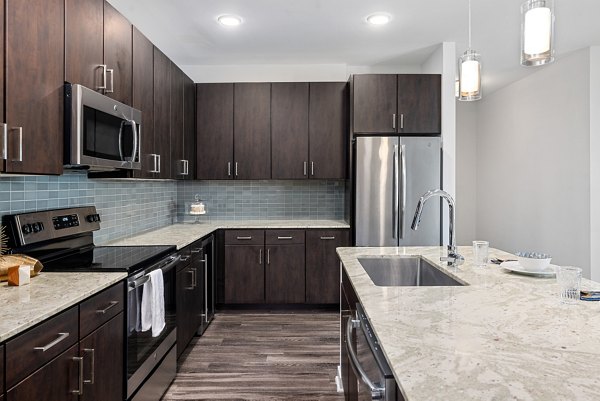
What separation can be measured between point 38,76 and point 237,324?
2.72 meters

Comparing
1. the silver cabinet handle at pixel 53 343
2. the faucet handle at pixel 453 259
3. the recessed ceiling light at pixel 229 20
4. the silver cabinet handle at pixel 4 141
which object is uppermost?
the recessed ceiling light at pixel 229 20

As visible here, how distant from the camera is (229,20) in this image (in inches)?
135

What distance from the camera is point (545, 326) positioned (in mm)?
1126

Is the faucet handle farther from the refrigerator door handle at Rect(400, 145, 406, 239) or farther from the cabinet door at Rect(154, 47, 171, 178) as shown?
the cabinet door at Rect(154, 47, 171, 178)

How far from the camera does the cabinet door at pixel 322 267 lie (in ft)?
13.5

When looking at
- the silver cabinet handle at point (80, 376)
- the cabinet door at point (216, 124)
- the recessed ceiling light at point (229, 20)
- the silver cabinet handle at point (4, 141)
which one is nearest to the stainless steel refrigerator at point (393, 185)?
the cabinet door at point (216, 124)

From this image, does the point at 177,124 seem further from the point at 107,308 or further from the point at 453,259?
the point at 453,259

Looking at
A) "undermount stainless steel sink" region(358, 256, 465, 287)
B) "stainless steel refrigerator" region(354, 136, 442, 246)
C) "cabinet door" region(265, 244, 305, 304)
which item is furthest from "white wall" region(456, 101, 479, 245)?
"undermount stainless steel sink" region(358, 256, 465, 287)

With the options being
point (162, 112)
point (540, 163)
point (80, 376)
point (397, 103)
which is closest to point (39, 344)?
point (80, 376)

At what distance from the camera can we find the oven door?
1.98m

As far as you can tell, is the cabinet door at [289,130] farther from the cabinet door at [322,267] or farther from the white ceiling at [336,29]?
the cabinet door at [322,267]

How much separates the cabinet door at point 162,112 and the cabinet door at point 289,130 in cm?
118

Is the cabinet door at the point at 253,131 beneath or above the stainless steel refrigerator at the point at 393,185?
above

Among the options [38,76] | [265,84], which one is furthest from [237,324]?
[38,76]
